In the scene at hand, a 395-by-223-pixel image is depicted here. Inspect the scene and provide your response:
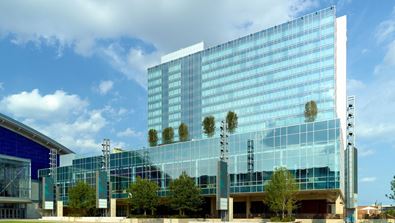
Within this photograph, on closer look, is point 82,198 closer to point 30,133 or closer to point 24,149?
point 24,149

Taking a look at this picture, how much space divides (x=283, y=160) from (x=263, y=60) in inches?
2382

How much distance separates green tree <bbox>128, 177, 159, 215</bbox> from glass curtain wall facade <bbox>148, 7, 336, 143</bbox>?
50728mm

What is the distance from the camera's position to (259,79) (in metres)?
125

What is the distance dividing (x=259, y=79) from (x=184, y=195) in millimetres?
60658

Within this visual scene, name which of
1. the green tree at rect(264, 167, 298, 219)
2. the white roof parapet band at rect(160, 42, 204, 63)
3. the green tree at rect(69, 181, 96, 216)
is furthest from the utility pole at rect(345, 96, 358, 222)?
the white roof parapet band at rect(160, 42, 204, 63)

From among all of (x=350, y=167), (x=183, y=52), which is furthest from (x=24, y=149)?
(x=350, y=167)

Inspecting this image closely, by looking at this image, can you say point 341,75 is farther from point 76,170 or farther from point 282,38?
point 76,170

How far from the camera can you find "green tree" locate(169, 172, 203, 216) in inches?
2773

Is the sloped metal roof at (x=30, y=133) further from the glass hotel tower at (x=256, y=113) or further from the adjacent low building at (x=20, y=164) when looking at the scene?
the glass hotel tower at (x=256, y=113)

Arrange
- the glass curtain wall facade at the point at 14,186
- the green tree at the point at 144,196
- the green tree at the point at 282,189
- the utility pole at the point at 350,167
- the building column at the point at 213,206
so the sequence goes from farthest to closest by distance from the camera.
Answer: the glass curtain wall facade at the point at 14,186, the building column at the point at 213,206, the green tree at the point at 144,196, the utility pole at the point at 350,167, the green tree at the point at 282,189

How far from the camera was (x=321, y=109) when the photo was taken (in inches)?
4368

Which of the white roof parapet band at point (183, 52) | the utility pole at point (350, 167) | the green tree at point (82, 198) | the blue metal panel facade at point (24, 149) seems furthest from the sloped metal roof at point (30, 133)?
the utility pole at point (350, 167)

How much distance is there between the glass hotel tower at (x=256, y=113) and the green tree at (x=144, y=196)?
6.82m

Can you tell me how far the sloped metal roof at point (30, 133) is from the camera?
110m
